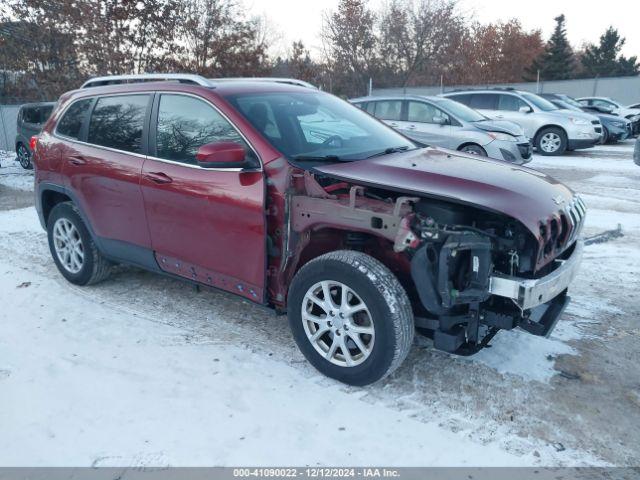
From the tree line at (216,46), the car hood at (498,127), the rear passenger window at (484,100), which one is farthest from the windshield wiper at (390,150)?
the tree line at (216,46)

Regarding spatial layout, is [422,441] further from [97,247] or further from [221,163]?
[97,247]

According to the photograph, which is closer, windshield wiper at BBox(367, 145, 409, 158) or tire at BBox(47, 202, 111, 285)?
windshield wiper at BBox(367, 145, 409, 158)

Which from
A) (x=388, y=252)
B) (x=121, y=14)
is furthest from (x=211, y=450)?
(x=121, y=14)

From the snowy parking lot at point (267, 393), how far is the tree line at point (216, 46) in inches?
651

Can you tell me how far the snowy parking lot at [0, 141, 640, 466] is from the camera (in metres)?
2.75

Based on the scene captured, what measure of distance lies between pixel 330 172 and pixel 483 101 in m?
12.4

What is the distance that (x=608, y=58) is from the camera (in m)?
53.2

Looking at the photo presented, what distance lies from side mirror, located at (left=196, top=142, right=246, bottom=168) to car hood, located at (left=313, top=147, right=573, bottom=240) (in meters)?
0.50

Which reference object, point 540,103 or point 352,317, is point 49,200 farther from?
point 540,103

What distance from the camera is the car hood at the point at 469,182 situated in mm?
2902

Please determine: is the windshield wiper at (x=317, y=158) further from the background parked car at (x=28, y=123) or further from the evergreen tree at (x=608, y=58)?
the evergreen tree at (x=608, y=58)

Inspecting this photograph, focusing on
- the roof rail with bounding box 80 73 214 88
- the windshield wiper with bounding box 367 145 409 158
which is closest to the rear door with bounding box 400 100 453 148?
A: the windshield wiper with bounding box 367 145 409 158

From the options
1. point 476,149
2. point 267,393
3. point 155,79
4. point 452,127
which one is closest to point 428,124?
point 452,127

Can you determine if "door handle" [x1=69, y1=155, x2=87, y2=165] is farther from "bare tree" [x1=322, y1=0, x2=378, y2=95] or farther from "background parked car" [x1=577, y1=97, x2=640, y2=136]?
"bare tree" [x1=322, y1=0, x2=378, y2=95]
